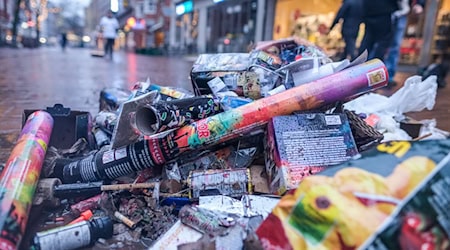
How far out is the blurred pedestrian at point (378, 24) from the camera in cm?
434

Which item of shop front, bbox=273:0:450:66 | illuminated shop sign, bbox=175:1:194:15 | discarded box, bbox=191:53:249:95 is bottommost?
discarded box, bbox=191:53:249:95

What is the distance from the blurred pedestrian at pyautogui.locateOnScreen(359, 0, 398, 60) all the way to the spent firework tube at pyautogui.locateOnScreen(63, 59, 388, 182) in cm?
305

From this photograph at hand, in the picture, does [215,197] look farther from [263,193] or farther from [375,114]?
[375,114]

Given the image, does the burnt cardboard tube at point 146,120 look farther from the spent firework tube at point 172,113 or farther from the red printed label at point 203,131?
the red printed label at point 203,131

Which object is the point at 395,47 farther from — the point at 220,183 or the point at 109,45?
the point at 109,45

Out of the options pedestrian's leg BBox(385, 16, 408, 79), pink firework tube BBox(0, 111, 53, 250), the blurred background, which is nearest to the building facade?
the blurred background

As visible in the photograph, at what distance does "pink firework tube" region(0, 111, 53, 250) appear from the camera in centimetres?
117

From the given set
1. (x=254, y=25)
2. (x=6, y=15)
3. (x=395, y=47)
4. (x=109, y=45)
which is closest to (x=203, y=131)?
(x=395, y=47)

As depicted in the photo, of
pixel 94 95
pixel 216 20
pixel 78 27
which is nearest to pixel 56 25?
pixel 78 27

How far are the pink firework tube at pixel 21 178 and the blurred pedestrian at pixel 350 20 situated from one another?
3.85 meters

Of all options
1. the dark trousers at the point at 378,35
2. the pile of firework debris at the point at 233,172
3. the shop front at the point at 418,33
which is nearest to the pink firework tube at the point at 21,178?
the pile of firework debris at the point at 233,172

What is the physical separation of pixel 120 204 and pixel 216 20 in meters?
16.6

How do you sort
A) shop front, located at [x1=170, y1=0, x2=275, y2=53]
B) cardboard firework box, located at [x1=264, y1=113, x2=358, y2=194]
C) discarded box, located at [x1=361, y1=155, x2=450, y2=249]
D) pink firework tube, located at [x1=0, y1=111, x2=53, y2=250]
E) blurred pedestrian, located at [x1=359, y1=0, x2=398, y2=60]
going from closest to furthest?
discarded box, located at [x1=361, y1=155, x2=450, y2=249]
pink firework tube, located at [x1=0, y1=111, x2=53, y2=250]
cardboard firework box, located at [x1=264, y1=113, x2=358, y2=194]
blurred pedestrian, located at [x1=359, y1=0, x2=398, y2=60]
shop front, located at [x1=170, y1=0, x2=275, y2=53]

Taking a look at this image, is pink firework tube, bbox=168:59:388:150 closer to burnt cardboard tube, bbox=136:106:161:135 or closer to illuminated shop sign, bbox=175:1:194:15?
burnt cardboard tube, bbox=136:106:161:135
